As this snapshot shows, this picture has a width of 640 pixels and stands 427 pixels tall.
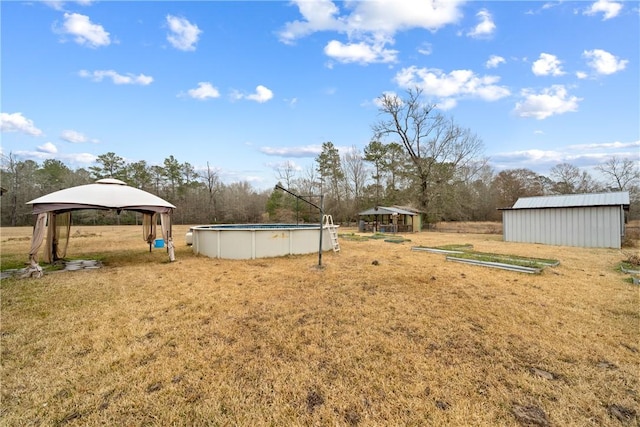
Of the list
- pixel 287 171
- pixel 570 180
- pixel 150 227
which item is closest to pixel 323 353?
pixel 150 227

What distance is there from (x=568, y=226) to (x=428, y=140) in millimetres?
13712

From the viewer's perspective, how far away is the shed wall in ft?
36.1

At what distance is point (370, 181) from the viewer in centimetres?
2853

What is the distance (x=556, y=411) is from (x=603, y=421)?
10.2 inches

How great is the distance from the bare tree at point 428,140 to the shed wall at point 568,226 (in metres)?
9.79

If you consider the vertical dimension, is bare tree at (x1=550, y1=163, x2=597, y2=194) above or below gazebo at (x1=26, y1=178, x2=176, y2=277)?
above

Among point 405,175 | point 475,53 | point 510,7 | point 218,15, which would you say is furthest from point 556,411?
point 405,175

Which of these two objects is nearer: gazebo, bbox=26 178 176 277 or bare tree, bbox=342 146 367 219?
gazebo, bbox=26 178 176 277

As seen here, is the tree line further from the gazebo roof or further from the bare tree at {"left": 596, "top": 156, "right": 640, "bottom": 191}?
the gazebo roof

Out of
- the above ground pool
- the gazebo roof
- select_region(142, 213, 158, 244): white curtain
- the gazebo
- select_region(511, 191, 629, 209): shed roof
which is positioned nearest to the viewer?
the gazebo

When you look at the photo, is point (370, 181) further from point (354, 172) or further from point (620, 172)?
point (620, 172)

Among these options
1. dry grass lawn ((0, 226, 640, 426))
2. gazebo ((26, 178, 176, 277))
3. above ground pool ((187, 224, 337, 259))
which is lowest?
dry grass lawn ((0, 226, 640, 426))

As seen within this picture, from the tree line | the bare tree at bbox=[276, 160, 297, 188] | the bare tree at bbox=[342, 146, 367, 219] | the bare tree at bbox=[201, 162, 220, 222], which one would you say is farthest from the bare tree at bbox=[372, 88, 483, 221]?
the bare tree at bbox=[201, 162, 220, 222]

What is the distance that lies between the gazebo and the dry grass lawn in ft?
4.89
